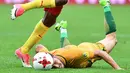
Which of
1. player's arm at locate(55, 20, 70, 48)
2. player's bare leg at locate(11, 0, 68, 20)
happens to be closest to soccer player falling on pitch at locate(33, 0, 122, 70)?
player's arm at locate(55, 20, 70, 48)

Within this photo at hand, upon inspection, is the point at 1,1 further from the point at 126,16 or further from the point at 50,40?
the point at 50,40

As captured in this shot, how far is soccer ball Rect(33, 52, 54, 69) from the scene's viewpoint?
9.84 m

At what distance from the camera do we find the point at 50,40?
16.2 m

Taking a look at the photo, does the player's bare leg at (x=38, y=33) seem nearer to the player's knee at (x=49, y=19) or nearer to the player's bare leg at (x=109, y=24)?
the player's knee at (x=49, y=19)

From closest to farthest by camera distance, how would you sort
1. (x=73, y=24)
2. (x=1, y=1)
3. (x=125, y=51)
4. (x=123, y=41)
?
1. (x=125, y=51)
2. (x=123, y=41)
3. (x=73, y=24)
4. (x=1, y=1)

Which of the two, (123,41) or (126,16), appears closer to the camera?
(123,41)

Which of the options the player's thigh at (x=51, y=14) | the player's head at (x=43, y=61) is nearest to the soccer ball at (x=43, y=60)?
the player's head at (x=43, y=61)

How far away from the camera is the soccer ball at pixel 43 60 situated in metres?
9.84

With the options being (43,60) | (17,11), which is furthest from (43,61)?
(17,11)

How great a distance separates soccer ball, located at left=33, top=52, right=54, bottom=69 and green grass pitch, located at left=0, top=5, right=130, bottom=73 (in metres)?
0.10

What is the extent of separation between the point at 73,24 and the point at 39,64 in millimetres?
12086

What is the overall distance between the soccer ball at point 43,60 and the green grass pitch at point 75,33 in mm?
101

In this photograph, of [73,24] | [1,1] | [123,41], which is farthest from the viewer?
[1,1]

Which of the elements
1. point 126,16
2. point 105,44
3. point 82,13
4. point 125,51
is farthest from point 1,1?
point 105,44
